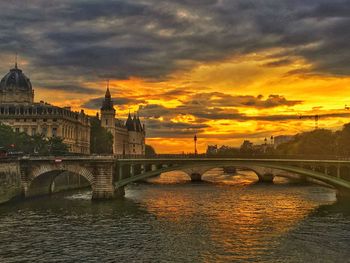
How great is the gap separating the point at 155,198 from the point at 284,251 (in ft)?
144

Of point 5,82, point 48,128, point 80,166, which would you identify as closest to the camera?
point 80,166

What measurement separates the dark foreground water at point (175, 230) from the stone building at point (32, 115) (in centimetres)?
6756

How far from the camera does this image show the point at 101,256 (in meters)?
41.6

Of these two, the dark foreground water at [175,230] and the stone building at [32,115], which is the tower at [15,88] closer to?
the stone building at [32,115]

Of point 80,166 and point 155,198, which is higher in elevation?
point 80,166

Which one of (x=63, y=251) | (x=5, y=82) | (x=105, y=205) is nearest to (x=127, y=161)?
(x=105, y=205)

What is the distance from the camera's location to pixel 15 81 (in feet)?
562

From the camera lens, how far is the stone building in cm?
14700

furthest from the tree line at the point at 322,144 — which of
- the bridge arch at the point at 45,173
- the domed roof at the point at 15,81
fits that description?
the domed roof at the point at 15,81

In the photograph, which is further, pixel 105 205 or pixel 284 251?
pixel 105 205

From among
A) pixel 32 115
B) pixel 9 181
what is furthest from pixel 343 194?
pixel 32 115

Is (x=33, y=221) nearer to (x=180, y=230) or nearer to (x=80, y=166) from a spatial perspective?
(x=180, y=230)

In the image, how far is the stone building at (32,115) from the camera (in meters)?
147

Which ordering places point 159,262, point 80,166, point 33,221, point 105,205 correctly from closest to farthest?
point 159,262 → point 33,221 → point 105,205 → point 80,166
